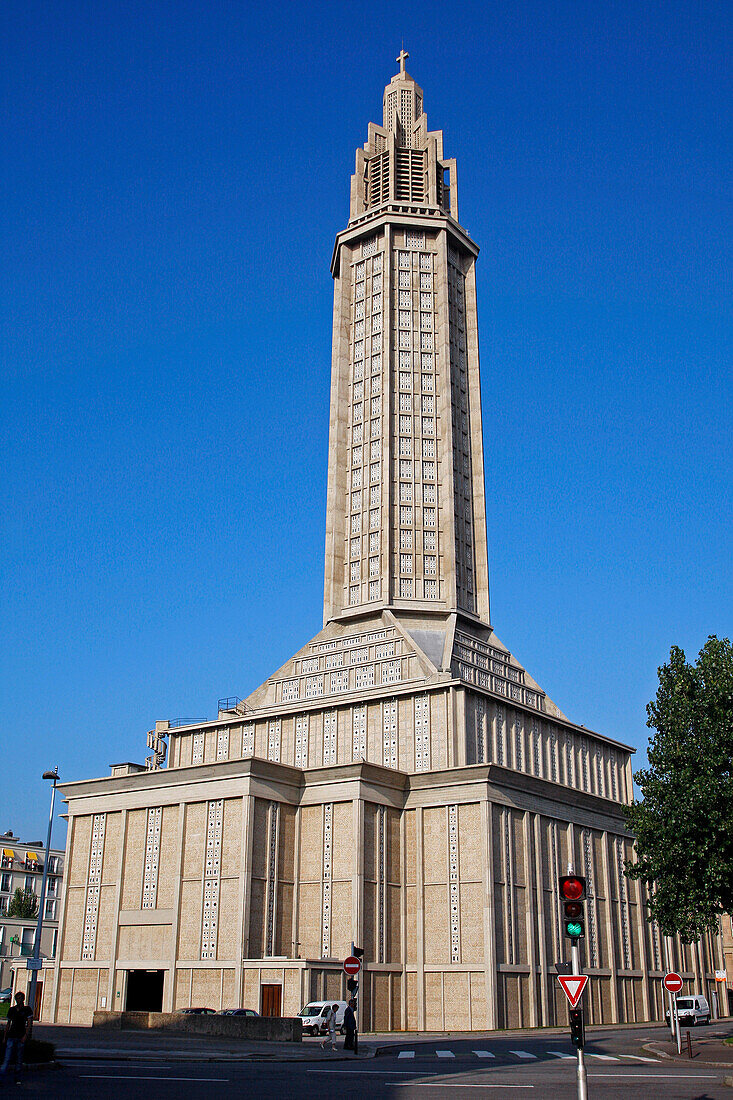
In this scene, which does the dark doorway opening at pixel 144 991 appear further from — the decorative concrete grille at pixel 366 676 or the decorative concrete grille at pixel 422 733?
the decorative concrete grille at pixel 366 676

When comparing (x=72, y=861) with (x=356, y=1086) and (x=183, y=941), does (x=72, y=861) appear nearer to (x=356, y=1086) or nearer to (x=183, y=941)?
(x=183, y=941)

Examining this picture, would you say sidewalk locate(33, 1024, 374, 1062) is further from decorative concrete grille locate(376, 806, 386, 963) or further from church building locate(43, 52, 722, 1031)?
decorative concrete grille locate(376, 806, 386, 963)

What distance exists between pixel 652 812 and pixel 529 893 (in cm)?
1518

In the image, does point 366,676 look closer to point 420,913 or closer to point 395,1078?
point 420,913

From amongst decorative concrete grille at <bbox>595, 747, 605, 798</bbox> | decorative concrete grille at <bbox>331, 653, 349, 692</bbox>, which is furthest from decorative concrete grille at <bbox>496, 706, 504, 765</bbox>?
decorative concrete grille at <bbox>595, 747, 605, 798</bbox>

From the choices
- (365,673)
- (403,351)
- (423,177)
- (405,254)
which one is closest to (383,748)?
(365,673)

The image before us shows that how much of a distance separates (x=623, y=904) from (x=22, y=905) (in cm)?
6080

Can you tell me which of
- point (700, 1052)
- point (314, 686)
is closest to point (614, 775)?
point (314, 686)

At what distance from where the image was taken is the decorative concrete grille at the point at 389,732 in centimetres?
6419

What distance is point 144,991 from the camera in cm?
5772

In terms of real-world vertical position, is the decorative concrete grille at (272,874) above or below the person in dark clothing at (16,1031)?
above

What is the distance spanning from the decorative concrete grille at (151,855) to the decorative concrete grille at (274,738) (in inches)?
400

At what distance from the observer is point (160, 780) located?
61594mm

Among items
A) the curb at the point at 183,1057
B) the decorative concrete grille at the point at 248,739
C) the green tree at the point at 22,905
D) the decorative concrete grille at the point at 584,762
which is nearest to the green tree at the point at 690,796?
the curb at the point at 183,1057
